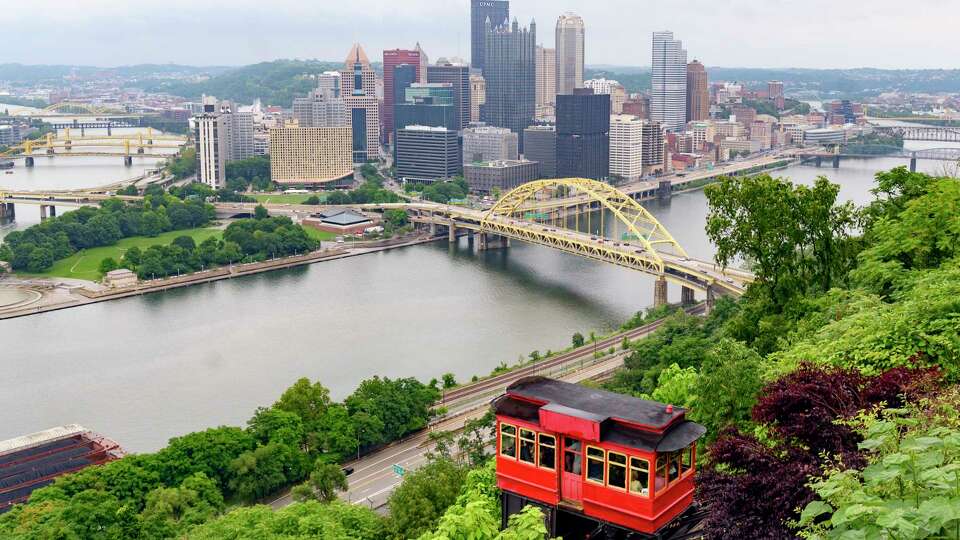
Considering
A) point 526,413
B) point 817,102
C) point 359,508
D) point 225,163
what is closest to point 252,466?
point 359,508

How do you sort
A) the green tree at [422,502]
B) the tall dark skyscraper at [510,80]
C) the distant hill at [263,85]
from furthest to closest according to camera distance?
the distant hill at [263,85]
the tall dark skyscraper at [510,80]
the green tree at [422,502]

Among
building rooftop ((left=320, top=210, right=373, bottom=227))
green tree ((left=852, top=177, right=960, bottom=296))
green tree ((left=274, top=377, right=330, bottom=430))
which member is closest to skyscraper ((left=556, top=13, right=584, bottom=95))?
building rooftop ((left=320, top=210, right=373, bottom=227))

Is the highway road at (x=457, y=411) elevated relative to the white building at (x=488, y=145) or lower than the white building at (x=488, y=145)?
lower

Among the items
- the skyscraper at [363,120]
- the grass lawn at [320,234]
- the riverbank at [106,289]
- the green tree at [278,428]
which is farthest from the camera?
the skyscraper at [363,120]

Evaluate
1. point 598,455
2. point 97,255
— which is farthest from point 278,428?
point 97,255

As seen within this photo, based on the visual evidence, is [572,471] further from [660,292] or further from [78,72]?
[78,72]

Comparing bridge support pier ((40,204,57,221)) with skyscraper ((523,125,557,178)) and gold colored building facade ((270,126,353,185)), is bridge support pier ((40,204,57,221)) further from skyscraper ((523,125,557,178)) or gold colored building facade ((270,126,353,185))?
skyscraper ((523,125,557,178))

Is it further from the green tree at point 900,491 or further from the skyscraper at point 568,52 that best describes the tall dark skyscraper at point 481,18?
the green tree at point 900,491

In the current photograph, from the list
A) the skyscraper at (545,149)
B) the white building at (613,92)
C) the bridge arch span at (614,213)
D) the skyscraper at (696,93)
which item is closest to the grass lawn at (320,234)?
the bridge arch span at (614,213)
